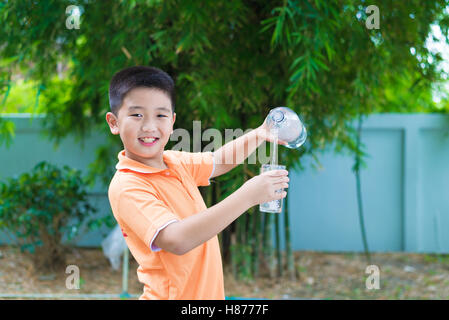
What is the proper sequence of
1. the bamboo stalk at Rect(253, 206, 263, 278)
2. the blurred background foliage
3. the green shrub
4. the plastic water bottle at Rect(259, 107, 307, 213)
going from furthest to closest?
the bamboo stalk at Rect(253, 206, 263, 278) → the green shrub → the blurred background foliage → the plastic water bottle at Rect(259, 107, 307, 213)

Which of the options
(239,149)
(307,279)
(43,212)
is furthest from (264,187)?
(307,279)

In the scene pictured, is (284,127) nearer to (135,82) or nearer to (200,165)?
(200,165)

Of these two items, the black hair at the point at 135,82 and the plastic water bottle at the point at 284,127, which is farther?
the plastic water bottle at the point at 284,127

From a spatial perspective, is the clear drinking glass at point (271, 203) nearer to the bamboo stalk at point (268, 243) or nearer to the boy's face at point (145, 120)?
the boy's face at point (145, 120)

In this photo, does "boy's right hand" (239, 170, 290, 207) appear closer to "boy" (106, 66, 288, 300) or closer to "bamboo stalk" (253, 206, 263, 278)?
"boy" (106, 66, 288, 300)

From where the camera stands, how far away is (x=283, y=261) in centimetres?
451

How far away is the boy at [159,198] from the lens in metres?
1.08

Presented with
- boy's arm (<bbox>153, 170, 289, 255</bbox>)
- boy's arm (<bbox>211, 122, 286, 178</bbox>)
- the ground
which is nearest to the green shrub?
the ground

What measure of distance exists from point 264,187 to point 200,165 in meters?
0.42

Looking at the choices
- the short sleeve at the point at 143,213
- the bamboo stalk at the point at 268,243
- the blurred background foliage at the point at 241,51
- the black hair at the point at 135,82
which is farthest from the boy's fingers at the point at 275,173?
the bamboo stalk at the point at 268,243

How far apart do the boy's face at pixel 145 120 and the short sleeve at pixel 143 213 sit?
139 mm

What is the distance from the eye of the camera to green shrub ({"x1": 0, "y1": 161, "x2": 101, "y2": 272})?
374cm

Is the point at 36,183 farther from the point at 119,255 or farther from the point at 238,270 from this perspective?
the point at 238,270

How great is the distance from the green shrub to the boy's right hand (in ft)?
9.53
